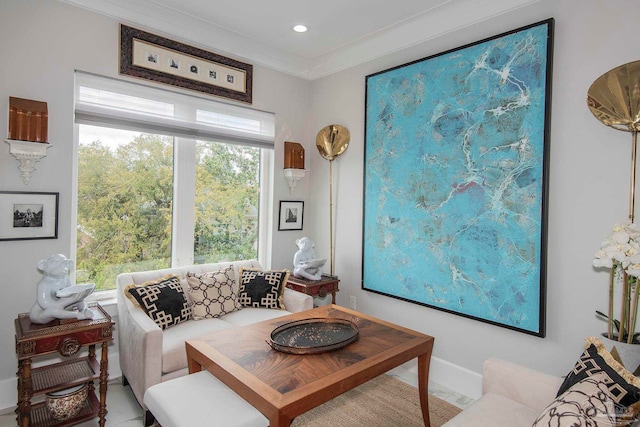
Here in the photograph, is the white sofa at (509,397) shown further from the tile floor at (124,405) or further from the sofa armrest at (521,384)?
the tile floor at (124,405)

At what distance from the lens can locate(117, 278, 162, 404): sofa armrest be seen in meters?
2.23

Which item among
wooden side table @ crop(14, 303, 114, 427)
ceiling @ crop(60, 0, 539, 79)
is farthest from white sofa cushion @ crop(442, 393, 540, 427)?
ceiling @ crop(60, 0, 539, 79)

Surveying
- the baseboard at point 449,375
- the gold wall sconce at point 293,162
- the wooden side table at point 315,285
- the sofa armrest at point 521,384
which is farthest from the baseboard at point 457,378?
the gold wall sconce at point 293,162

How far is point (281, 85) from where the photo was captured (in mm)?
3863

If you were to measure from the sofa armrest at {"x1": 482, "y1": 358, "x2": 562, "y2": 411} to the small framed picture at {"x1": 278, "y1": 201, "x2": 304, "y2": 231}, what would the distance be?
243cm

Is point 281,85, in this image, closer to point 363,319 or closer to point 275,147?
point 275,147

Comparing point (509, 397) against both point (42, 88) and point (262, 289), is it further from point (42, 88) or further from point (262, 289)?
point (42, 88)

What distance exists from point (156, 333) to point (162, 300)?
0.43 metres

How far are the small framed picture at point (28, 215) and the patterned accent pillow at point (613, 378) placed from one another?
3136 millimetres

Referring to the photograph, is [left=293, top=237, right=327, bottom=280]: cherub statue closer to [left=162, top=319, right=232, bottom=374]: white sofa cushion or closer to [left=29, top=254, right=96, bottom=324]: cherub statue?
[left=162, top=319, right=232, bottom=374]: white sofa cushion

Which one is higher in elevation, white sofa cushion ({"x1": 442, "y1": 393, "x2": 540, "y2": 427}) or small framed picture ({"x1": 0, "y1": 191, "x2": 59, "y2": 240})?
small framed picture ({"x1": 0, "y1": 191, "x2": 59, "y2": 240})

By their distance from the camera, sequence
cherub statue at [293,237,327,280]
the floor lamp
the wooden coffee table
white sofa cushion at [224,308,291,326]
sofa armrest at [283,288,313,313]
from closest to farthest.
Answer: the wooden coffee table
the floor lamp
white sofa cushion at [224,308,291,326]
sofa armrest at [283,288,313,313]
cherub statue at [293,237,327,280]

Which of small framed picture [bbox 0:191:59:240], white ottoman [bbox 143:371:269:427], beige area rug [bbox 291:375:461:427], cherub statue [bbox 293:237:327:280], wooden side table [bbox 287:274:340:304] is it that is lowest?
beige area rug [bbox 291:375:461:427]

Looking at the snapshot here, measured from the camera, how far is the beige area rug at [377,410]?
2404 mm
